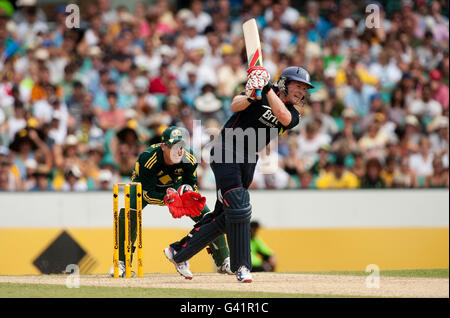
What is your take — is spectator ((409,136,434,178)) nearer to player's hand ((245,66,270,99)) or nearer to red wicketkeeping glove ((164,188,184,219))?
red wicketkeeping glove ((164,188,184,219))

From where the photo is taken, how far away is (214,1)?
1842 centimetres

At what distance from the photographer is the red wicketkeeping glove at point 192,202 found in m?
9.84

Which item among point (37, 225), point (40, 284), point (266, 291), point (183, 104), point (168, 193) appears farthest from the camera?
point (183, 104)

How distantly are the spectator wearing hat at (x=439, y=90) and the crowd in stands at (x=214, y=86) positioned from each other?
0.06 feet

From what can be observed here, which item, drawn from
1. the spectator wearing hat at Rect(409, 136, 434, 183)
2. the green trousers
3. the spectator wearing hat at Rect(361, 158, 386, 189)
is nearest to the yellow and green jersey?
the green trousers

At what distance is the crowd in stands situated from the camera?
14492 millimetres

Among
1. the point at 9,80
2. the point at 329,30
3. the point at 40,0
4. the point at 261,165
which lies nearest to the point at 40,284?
the point at 261,165

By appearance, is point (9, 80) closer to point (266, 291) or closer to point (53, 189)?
point (53, 189)

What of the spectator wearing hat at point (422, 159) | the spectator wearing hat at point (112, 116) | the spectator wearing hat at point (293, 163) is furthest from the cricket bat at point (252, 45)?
the spectator wearing hat at point (112, 116)

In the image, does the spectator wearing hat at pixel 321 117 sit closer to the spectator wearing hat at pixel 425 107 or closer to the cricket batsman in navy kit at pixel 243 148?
the spectator wearing hat at pixel 425 107

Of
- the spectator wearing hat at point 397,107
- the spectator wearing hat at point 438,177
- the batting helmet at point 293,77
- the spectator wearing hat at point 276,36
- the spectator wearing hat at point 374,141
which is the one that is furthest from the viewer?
the spectator wearing hat at point 276,36

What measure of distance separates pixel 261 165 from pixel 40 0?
7695mm

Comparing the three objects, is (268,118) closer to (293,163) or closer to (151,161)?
(151,161)

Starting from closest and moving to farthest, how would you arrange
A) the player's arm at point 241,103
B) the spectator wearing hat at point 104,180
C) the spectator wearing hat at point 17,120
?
the player's arm at point 241,103
the spectator wearing hat at point 104,180
the spectator wearing hat at point 17,120
